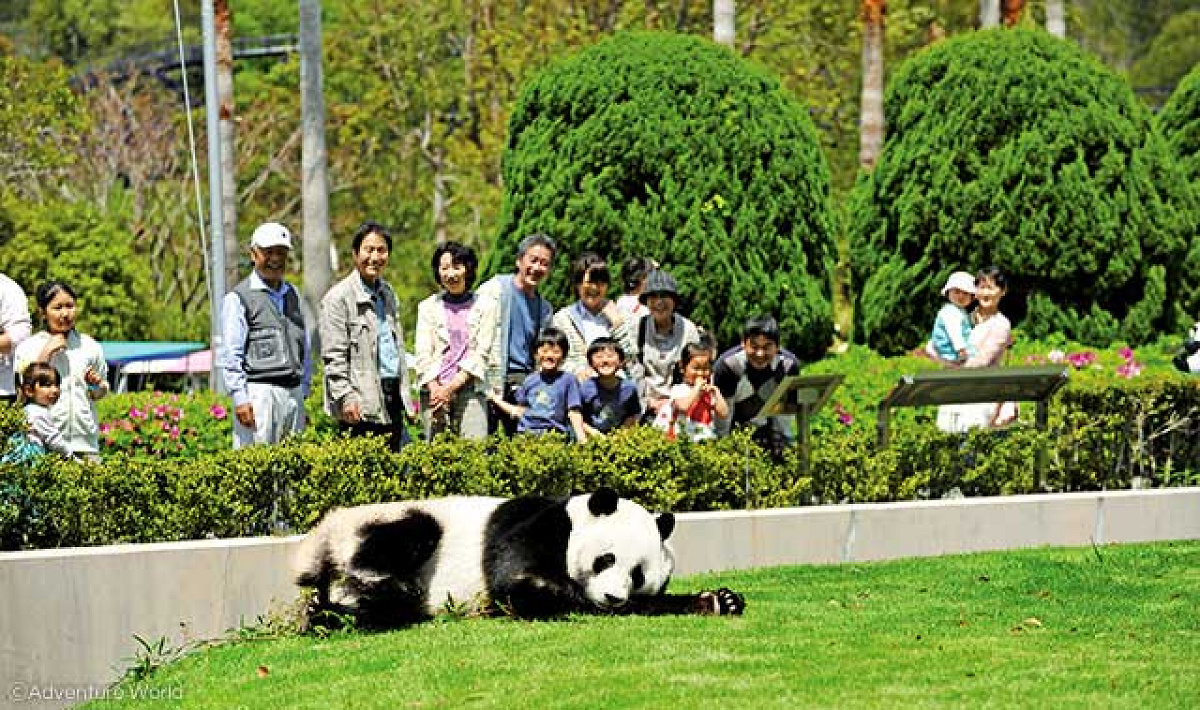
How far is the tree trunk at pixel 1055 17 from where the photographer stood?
86.9 ft

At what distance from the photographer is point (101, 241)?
3197 cm

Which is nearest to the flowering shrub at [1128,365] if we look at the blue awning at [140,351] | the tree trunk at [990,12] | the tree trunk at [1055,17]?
the tree trunk at [990,12]

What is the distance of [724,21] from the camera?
22406mm

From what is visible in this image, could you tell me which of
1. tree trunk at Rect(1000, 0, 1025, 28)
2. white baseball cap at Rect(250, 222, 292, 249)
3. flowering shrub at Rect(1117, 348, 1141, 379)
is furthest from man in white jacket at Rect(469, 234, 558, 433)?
tree trunk at Rect(1000, 0, 1025, 28)

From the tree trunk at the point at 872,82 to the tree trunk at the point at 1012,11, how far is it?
197 centimetres

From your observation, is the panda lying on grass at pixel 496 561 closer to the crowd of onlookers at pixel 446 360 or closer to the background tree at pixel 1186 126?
the crowd of onlookers at pixel 446 360

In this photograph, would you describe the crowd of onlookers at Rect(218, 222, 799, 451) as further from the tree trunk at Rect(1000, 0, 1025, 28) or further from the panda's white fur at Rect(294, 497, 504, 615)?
the tree trunk at Rect(1000, 0, 1025, 28)

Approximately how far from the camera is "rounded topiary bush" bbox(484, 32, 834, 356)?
15.7 meters

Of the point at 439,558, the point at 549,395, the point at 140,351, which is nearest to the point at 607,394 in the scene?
the point at 549,395

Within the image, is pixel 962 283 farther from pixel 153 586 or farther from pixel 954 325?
pixel 153 586

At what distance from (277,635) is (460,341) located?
114 inches

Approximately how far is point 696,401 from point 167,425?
4690mm

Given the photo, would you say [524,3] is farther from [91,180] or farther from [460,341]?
[460,341]

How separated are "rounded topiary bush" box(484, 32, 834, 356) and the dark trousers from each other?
4.74 metres
